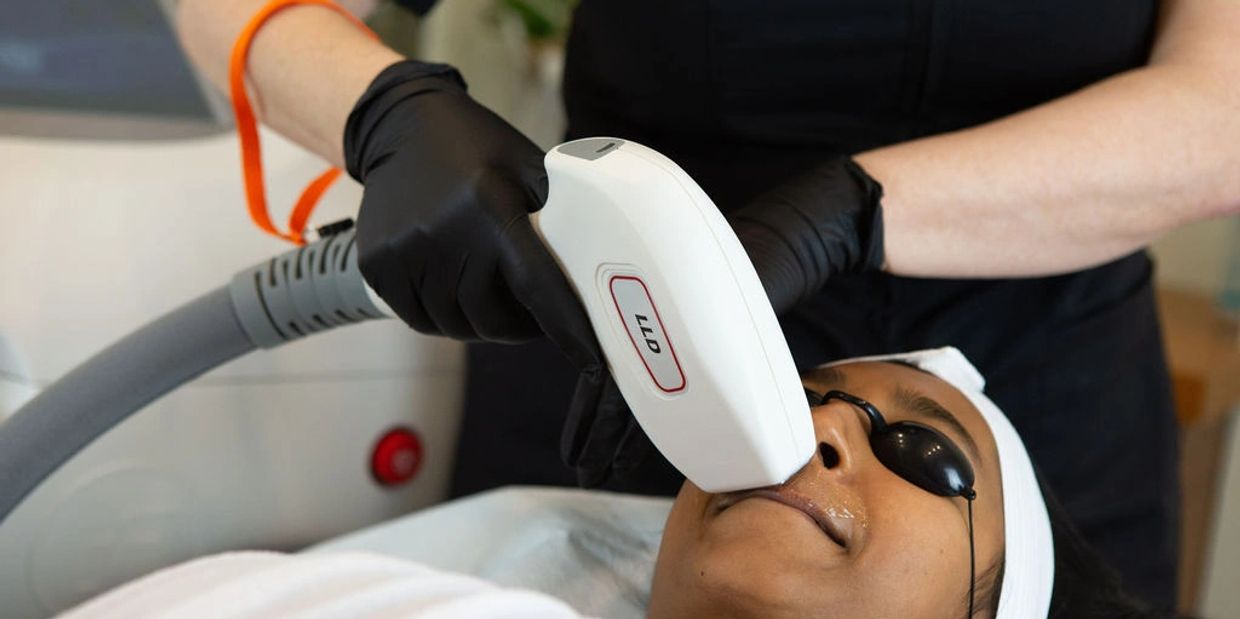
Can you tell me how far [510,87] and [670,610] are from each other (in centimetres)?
159

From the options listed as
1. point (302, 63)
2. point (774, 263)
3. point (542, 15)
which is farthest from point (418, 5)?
point (542, 15)

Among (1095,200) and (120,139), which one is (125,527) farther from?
(1095,200)

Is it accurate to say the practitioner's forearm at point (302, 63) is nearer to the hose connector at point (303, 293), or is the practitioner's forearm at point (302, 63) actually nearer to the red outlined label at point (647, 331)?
the hose connector at point (303, 293)

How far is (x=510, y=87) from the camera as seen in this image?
237 centimetres

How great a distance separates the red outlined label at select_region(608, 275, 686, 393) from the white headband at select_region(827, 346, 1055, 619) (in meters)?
0.38

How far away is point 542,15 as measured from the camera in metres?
2.25

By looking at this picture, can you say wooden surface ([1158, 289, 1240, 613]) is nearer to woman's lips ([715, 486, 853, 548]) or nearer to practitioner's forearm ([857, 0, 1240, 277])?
practitioner's forearm ([857, 0, 1240, 277])

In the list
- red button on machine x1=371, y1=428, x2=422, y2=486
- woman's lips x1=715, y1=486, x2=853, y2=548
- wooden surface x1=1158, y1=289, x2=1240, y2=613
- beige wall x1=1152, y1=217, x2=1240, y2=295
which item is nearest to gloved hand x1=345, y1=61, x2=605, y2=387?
woman's lips x1=715, y1=486, x2=853, y2=548

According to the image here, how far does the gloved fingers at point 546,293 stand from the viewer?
790 mm

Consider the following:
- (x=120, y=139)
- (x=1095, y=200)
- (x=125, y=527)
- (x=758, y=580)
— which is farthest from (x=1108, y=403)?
(x=120, y=139)

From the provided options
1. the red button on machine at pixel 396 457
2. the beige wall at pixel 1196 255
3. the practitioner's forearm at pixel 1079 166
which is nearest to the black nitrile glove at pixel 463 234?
the practitioner's forearm at pixel 1079 166

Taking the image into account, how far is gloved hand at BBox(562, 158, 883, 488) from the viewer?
2.97 ft

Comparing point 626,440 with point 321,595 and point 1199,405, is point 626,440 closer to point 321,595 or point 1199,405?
point 321,595

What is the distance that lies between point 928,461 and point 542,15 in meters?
1.54
